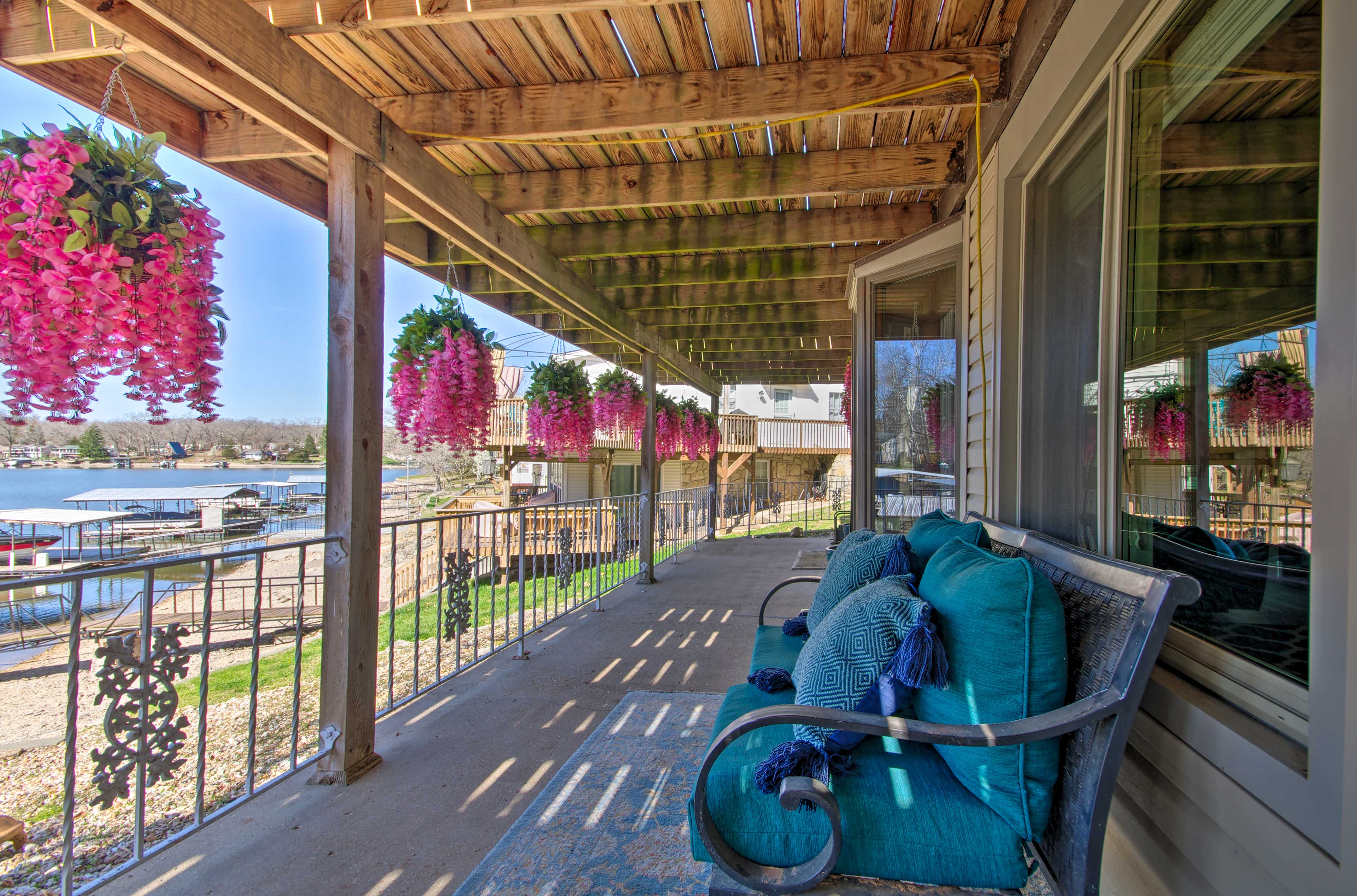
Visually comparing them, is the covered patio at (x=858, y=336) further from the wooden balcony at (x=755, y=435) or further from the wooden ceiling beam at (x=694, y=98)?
the wooden balcony at (x=755, y=435)

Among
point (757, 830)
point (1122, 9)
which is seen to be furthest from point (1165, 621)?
point (1122, 9)

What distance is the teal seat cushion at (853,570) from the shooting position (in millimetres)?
1659

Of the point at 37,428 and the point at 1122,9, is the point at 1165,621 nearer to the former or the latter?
the point at 1122,9

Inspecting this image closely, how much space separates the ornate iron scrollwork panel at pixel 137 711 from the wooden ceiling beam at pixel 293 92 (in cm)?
149

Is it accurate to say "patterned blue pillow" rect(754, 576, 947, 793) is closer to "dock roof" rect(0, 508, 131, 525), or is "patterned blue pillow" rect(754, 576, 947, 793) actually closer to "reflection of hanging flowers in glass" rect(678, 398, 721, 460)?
"dock roof" rect(0, 508, 131, 525)

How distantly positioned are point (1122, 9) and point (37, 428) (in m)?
3.00

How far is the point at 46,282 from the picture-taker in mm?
1324

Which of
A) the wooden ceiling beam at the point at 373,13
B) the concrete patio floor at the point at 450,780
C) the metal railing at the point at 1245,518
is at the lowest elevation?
the concrete patio floor at the point at 450,780

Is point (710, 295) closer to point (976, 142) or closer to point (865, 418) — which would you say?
point (865, 418)

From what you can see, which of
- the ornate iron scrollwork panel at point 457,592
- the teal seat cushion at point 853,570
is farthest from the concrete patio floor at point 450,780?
the teal seat cushion at point 853,570

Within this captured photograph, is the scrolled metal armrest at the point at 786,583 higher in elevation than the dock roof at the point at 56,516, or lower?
lower

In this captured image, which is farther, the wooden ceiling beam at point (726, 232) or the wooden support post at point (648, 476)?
the wooden support post at point (648, 476)

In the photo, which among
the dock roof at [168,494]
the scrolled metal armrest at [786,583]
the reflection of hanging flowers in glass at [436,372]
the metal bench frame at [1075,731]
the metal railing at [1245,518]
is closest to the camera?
the metal railing at [1245,518]

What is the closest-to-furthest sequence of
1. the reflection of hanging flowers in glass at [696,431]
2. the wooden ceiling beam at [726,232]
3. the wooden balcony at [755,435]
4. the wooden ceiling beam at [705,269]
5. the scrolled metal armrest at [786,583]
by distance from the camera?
1. the scrolled metal armrest at [786,583]
2. the wooden ceiling beam at [726,232]
3. the wooden ceiling beam at [705,269]
4. the reflection of hanging flowers in glass at [696,431]
5. the wooden balcony at [755,435]
